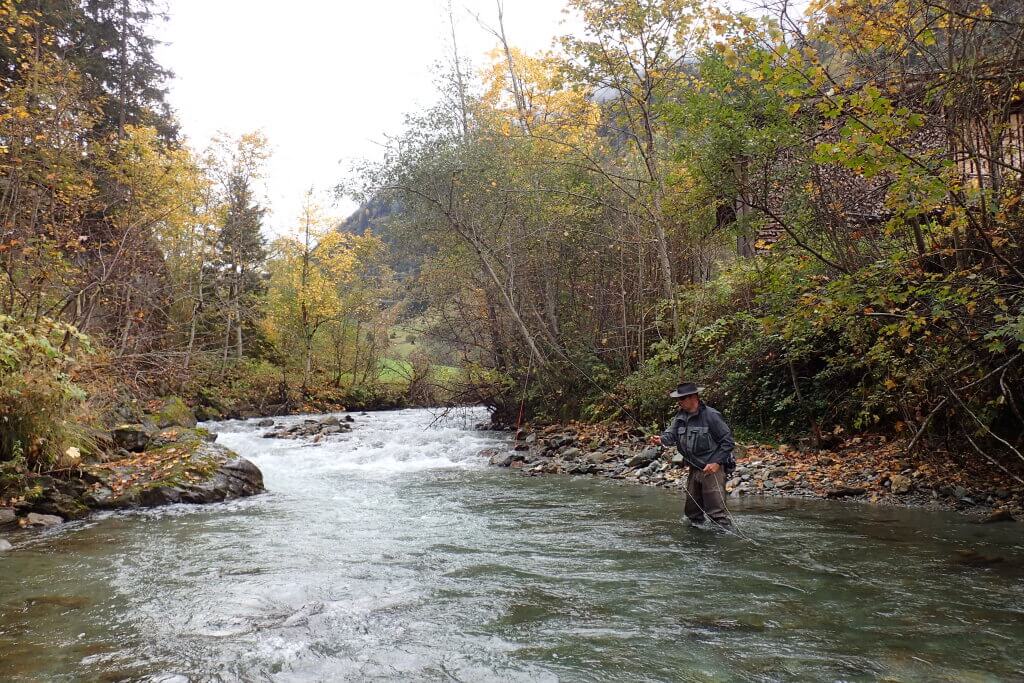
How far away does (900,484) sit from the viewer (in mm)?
9078

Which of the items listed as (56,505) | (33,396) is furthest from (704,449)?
(33,396)

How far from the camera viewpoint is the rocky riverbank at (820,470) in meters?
8.40

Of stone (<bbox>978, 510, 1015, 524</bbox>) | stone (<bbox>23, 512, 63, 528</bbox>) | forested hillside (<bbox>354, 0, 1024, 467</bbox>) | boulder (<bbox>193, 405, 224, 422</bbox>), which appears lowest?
stone (<bbox>978, 510, 1015, 524</bbox>)

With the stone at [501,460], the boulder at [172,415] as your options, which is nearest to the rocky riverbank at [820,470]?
the stone at [501,460]

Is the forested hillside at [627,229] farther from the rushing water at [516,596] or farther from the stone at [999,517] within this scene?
the rushing water at [516,596]

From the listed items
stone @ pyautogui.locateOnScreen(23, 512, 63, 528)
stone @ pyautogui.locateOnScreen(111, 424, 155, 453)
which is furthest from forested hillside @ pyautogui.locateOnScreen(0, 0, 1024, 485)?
stone @ pyautogui.locateOnScreen(23, 512, 63, 528)

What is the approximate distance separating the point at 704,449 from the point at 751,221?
3991 mm

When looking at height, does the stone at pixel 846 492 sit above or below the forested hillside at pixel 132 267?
below

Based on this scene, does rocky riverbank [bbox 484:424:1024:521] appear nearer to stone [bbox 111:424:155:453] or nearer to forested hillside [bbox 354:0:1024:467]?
forested hillside [bbox 354:0:1024:467]

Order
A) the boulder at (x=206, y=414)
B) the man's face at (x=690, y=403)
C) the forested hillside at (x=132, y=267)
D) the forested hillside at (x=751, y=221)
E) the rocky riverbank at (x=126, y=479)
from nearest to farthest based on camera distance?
the forested hillside at (x=751, y=221) < the man's face at (x=690, y=403) < the rocky riverbank at (x=126, y=479) < the forested hillside at (x=132, y=267) < the boulder at (x=206, y=414)

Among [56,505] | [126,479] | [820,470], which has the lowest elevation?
[820,470]

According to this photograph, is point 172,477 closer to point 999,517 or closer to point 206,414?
point 999,517

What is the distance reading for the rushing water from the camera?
419 cm

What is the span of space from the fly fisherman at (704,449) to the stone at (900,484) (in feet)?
10.1
